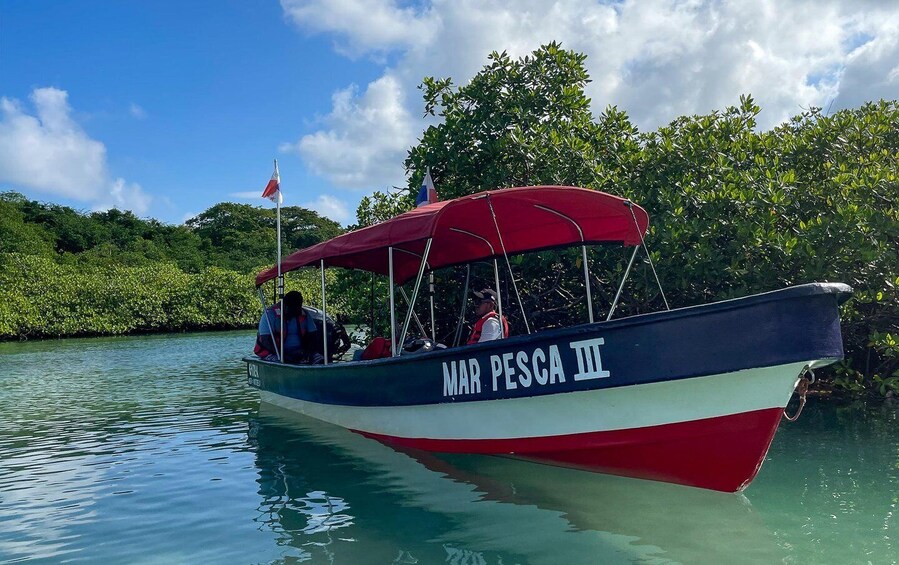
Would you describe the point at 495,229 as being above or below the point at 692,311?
above

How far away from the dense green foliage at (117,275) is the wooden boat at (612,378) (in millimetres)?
17067

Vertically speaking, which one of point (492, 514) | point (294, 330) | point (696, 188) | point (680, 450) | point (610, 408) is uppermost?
point (696, 188)

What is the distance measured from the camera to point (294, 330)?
972cm

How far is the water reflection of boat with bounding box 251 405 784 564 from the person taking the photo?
4.47m

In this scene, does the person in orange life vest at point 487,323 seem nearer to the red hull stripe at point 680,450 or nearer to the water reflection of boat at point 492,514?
the red hull stripe at point 680,450

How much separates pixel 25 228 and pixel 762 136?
49901 millimetres

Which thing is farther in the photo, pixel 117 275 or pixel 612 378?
pixel 117 275

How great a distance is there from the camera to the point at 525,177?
35.9 feet

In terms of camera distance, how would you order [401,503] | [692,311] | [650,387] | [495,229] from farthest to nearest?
[495,229] → [401,503] → [650,387] → [692,311]

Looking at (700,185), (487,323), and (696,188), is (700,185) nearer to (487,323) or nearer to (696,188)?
(696,188)

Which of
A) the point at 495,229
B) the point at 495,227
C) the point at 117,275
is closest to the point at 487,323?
the point at 495,227

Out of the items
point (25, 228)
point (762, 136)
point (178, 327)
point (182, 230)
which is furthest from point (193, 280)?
point (762, 136)

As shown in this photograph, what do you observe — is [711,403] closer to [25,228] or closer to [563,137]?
[563,137]

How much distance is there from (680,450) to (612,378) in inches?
28.9
